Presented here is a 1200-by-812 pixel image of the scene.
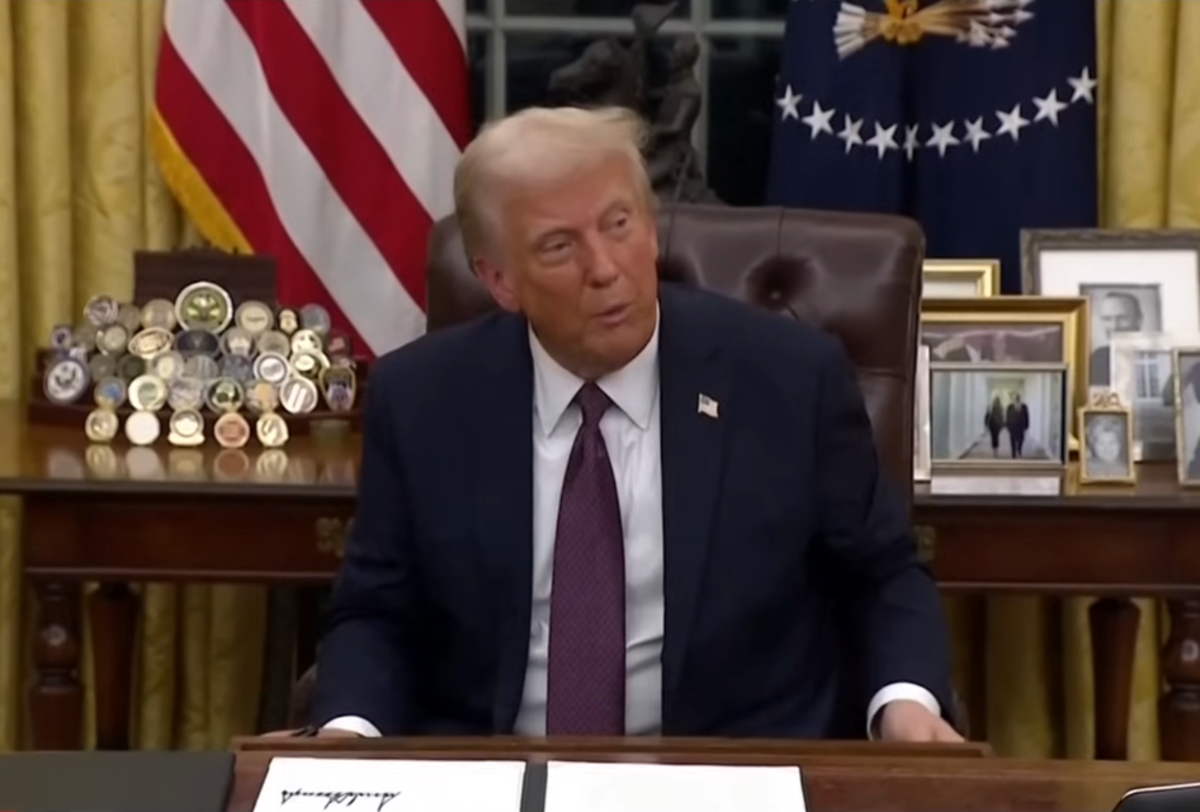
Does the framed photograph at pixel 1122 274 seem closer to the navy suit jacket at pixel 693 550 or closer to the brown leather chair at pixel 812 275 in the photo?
the brown leather chair at pixel 812 275

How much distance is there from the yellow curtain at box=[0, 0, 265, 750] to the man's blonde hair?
1.38m

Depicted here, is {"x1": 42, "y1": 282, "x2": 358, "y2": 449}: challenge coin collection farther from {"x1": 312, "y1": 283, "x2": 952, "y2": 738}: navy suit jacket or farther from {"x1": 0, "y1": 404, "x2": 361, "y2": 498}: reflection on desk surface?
{"x1": 312, "y1": 283, "x2": 952, "y2": 738}: navy suit jacket

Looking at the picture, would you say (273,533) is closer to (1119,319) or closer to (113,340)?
(113,340)

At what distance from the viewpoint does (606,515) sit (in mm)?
2068

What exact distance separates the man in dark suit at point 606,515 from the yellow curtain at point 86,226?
1284 mm

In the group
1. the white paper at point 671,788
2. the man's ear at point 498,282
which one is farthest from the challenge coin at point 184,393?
the white paper at point 671,788

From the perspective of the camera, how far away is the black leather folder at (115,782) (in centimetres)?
128

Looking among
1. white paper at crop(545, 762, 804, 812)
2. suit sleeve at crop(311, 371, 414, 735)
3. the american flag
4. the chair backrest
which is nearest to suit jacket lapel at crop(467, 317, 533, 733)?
suit sleeve at crop(311, 371, 414, 735)

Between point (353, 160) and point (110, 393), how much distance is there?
64 cm

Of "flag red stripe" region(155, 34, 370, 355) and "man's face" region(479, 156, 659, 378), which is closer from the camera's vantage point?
"man's face" region(479, 156, 659, 378)

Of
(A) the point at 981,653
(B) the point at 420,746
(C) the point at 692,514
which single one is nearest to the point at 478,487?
(C) the point at 692,514

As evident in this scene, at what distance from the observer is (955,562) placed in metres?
2.76

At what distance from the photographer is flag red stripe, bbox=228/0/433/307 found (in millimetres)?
3262

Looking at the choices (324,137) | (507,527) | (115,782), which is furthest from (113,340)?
(115,782)
